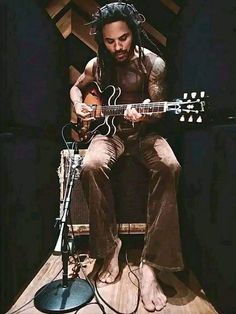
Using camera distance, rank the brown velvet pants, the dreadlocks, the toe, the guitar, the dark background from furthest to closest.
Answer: the dreadlocks < the guitar < the brown velvet pants < the toe < the dark background

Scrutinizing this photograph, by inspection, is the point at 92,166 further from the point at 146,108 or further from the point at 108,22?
the point at 108,22

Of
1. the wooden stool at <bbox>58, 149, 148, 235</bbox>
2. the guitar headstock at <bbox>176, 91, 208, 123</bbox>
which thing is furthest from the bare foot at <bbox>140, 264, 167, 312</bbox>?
the guitar headstock at <bbox>176, 91, 208, 123</bbox>

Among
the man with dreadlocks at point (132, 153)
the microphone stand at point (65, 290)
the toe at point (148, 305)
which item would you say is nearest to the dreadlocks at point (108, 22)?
the man with dreadlocks at point (132, 153)

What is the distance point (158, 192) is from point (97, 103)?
84 centimetres

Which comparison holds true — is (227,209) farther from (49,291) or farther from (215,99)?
(49,291)

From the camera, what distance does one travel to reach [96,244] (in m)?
1.81

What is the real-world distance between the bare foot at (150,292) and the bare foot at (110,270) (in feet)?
0.75

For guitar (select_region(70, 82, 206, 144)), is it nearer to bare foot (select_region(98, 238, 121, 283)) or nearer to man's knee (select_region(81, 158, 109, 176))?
man's knee (select_region(81, 158, 109, 176))

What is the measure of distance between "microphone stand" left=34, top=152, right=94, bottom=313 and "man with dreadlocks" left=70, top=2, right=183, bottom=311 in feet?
0.51

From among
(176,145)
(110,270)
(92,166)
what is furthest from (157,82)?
(110,270)

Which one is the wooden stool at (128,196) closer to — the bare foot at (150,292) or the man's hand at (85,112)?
the man's hand at (85,112)

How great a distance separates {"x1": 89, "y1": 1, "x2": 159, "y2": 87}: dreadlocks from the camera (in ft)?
6.64

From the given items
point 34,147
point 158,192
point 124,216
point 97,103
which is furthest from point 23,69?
point 124,216

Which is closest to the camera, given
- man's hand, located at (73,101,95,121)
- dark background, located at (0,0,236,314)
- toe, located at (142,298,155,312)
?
dark background, located at (0,0,236,314)
